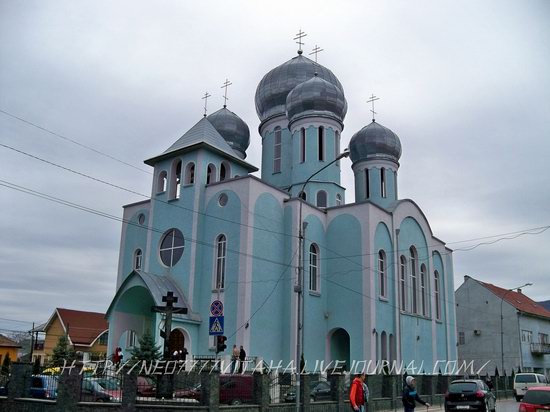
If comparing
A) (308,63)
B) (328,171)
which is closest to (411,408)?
(328,171)

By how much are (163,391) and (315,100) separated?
20.8 m

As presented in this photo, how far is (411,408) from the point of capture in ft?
50.9

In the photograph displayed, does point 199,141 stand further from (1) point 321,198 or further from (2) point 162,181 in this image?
(1) point 321,198

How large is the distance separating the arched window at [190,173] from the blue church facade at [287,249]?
0.07m

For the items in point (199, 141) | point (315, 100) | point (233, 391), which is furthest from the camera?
point (315, 100)

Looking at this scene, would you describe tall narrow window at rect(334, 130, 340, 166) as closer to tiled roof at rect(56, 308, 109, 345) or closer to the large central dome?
the large central dome

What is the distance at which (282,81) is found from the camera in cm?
3697

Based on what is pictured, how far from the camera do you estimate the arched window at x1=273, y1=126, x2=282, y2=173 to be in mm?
36062

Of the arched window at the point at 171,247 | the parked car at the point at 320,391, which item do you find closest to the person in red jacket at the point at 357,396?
the parked car at the point at 320,391

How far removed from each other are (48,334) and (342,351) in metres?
31.0

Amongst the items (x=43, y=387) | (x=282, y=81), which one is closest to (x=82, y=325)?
(x=282, y=81)

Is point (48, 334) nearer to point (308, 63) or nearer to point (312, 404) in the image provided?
point (308, 63)

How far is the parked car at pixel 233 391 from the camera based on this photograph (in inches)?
659

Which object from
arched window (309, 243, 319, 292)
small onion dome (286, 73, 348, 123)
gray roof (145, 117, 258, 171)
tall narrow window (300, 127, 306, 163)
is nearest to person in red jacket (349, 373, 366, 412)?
arched window (309, 243, 319, 292)
